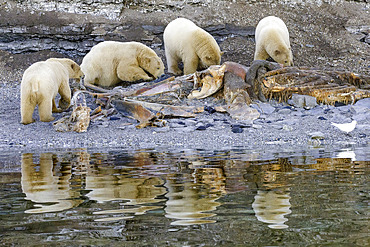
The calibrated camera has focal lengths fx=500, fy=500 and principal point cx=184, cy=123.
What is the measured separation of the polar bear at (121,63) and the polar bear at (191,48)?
862 mm

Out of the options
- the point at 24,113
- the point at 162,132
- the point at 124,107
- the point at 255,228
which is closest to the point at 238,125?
the point at 162,132

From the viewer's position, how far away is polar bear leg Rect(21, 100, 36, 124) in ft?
30.8

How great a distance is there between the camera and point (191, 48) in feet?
44.5

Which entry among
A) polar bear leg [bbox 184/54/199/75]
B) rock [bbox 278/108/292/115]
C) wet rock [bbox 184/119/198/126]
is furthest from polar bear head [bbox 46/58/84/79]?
rock [bbox 278/108/292/115]

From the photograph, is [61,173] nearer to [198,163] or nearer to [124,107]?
[198,163]

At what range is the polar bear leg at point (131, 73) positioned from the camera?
1313 cm

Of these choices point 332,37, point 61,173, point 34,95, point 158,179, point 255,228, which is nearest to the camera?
point 255,228

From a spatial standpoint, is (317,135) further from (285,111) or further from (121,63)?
(121,63)

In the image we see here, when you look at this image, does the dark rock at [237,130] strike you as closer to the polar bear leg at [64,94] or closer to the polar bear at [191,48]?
the polar bear leg at [64,94]

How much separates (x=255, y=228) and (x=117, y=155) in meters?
4.26

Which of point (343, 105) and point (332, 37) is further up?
point (332, 37)

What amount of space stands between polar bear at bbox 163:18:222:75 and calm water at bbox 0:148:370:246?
8382 mm

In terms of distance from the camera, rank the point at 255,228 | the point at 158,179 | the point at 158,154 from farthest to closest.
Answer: the point at 158,154, the point at 158,179, the point at 255,228

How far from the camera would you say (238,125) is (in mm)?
8359
